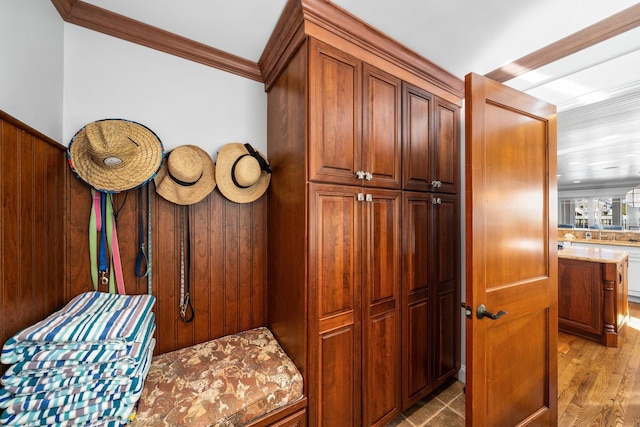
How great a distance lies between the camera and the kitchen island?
8.59 feet

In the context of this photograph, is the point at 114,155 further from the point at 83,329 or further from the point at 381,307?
the point at 381,307

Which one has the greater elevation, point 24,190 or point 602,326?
point 24,190

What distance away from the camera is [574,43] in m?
1.57

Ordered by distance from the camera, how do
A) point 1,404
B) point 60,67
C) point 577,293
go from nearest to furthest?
1. point 1,404
2. point 60,67
3. point 577,293

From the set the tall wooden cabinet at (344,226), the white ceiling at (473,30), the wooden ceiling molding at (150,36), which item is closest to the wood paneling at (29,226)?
the wooden ceiling molding at (150,36)

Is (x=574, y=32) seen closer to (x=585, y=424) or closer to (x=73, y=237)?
(x=585, y=424)

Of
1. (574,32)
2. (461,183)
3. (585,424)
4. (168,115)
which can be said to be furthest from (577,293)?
(168,115)

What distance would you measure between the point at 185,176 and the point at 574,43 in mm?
2500

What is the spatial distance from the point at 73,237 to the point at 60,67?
0.87 metres

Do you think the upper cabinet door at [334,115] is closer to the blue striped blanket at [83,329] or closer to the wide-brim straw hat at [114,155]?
the wide-brim straw hat at [114,155]

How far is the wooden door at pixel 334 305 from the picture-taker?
127cm

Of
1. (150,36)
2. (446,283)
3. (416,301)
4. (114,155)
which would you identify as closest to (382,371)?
(416,301)

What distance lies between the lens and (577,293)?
2867 millimetres

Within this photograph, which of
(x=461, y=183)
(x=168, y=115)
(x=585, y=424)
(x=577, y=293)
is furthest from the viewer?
(x=577, y=293)
